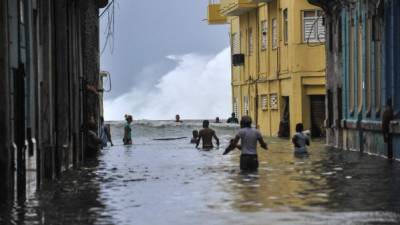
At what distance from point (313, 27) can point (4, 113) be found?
1614 inches

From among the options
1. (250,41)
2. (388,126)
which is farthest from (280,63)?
(388,126)

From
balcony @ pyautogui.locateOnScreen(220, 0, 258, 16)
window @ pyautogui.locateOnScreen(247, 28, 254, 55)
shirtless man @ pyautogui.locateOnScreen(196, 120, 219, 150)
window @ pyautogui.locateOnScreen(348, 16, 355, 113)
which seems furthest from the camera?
window @ pyautogui.locateOnScreen(247, 28, 254, 55)

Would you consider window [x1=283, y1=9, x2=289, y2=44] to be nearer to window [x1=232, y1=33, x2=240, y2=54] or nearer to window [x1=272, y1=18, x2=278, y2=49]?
window [x1=272, y1=18, x2=278, y2=49]

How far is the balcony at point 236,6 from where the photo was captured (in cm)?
6650

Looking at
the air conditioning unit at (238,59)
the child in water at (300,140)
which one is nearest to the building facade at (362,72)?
the child in water at (300,140)

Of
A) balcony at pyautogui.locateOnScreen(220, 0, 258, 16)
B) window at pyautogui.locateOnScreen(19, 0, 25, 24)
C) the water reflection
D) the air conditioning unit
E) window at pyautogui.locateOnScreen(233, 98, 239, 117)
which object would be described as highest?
balcony at pyautogui.locateOnScreen(220, 0, 258, 16)

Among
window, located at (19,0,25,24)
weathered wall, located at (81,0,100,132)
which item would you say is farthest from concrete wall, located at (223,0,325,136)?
window, located at (19,0,25,24)

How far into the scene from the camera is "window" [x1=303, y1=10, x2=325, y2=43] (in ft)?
192

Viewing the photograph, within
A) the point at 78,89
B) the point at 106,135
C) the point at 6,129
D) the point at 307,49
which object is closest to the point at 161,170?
the point at 78,89

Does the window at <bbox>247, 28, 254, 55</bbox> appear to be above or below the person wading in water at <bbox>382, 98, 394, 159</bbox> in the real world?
above

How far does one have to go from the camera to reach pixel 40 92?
24609mm

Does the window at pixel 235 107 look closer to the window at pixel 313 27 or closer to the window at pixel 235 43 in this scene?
the window at pixel 235 43

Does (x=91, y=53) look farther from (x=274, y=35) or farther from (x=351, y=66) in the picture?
(x=274, y=35)

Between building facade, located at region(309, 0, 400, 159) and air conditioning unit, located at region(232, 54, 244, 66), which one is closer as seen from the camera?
building facade, located at region(309, 0, 400, 159)
